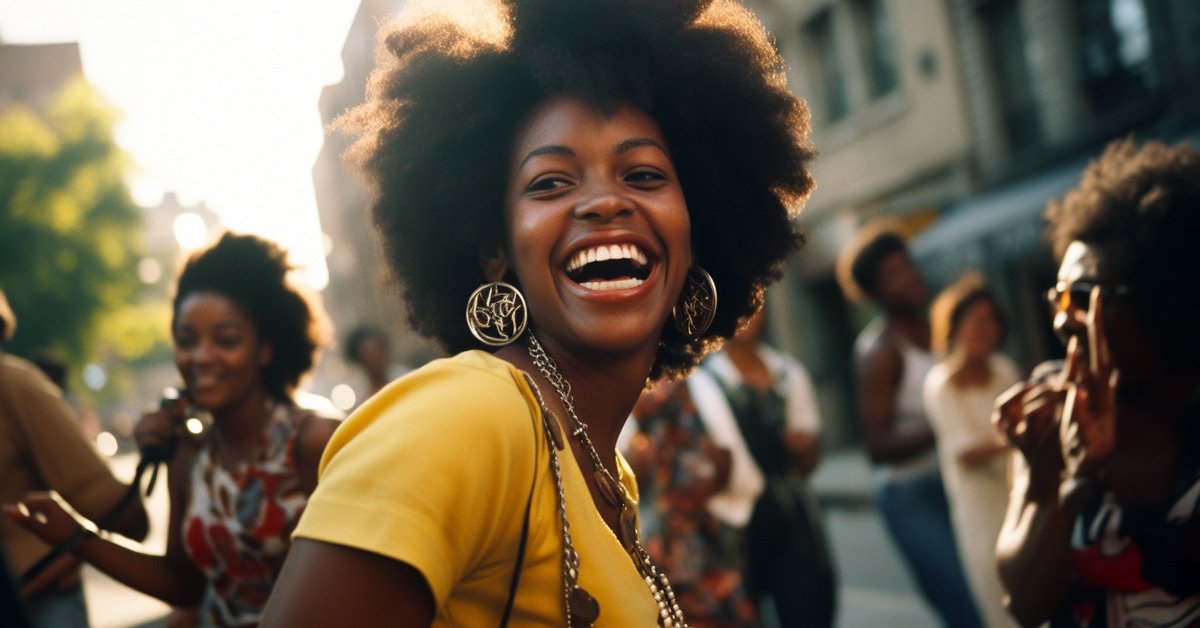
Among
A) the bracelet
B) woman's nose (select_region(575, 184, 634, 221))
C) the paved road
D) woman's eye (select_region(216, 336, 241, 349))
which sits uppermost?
woman's nose (select_region(575, 184, 634, 221))

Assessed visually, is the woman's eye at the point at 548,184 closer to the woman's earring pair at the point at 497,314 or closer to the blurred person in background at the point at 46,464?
the woman's earring pair at the point at 497,314

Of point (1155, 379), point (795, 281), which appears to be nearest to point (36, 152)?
point (795, 281)

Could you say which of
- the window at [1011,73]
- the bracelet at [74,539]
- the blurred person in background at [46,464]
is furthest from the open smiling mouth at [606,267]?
the window at [1011,73]

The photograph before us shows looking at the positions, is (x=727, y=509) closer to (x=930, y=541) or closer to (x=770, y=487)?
(x=770, y=487)

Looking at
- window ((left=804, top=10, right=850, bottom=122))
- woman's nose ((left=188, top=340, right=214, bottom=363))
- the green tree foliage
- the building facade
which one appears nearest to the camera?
woman's nose ((left=188, top=340, right=214, bottom=363))

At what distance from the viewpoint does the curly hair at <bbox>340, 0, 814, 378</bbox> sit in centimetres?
229

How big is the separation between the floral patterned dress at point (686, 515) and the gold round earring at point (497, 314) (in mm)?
2705

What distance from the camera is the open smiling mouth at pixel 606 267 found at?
6.82 ft

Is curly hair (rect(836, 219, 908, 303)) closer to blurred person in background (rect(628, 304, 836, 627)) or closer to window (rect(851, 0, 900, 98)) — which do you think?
blurred person in background (rect(628, 304, 836, 627))

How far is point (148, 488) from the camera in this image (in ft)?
11.2

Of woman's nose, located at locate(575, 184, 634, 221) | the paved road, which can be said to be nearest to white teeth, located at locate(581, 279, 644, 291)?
woman's nose, located at locate(575, 184, 634, 221)

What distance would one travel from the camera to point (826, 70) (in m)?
18.9

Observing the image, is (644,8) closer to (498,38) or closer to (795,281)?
(498,38)

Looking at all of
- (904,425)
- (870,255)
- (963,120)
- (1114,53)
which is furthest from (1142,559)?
(963,120)
